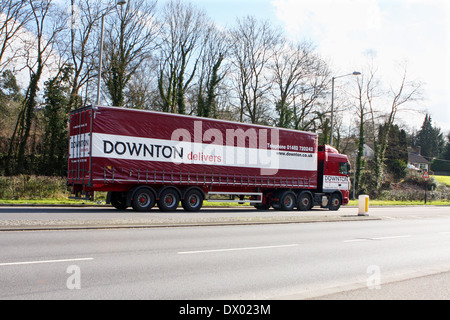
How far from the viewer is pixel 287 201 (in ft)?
85.0

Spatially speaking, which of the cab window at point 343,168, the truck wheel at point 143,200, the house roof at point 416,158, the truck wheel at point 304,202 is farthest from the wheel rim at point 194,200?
the house roof at point 416,158

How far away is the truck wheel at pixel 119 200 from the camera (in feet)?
67.9

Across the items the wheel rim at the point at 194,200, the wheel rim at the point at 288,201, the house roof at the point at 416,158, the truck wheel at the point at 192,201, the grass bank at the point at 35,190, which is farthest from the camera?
the house roof at the point at 416,158

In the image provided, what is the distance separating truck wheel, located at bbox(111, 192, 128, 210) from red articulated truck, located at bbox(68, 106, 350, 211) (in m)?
0.04

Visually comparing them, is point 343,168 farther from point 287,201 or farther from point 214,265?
point 214,265

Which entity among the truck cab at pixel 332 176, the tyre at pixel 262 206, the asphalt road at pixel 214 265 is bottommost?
the asphalt road at pixel 214 265

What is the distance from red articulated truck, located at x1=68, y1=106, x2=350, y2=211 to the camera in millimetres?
19391

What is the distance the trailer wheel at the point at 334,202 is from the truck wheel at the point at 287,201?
9.74 ft

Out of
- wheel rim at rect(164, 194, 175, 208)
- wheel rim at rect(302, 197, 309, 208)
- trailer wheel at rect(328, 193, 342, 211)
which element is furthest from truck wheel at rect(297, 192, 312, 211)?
wheel rim at rect(164, 194, 175, 208)

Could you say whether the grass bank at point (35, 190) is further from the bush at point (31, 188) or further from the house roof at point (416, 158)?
the house roof at point (416, 158)

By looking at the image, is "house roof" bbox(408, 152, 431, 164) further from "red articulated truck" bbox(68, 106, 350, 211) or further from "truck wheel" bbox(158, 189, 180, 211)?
"truck wheel" bbox(158, 189, 180, 211)

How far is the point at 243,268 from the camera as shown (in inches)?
312

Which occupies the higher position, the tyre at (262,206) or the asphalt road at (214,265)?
the tyre at (262,206)
